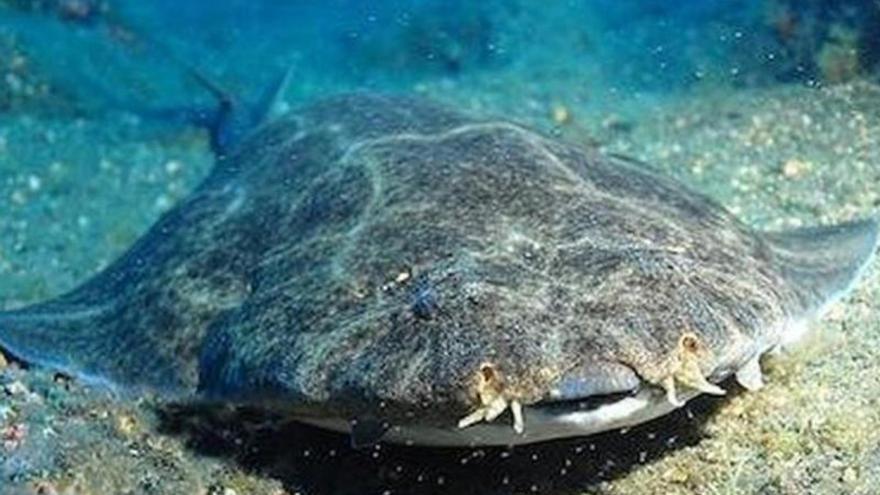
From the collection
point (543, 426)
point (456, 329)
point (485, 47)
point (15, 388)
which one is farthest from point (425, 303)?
point (485, 47)

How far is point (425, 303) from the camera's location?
3.96 m

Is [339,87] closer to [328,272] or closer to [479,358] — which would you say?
Result: [328,272]

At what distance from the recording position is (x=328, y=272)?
467cm

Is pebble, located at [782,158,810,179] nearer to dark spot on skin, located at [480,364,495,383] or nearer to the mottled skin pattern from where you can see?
the mottled skin pattern

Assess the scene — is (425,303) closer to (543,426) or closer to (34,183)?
(543,426)

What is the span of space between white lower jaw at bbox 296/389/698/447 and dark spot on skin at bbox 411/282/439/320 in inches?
16.9

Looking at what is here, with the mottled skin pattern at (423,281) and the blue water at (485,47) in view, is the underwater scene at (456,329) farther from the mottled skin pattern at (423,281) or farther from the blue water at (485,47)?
the blue water at (485,47)

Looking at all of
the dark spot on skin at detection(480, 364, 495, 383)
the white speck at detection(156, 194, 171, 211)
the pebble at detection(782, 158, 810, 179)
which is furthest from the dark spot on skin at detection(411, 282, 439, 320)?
the white speck at detection(156, 194, 171, 211)

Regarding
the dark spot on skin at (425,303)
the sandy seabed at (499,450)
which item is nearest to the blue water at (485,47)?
the sandy seabed at (499,450)

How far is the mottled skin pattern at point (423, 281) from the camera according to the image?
3771 millimetres

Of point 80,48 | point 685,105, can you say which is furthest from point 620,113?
point 80,48

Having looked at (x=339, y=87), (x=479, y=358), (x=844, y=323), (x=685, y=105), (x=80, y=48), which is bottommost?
(x=339, y=87)

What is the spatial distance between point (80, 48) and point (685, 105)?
938 cm

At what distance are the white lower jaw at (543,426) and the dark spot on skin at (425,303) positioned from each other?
1.41ft
